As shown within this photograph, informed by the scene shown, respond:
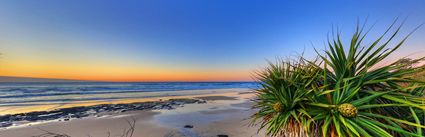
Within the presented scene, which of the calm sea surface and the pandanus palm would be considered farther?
the calm sea surface

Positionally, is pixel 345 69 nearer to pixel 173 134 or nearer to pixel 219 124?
pixel 173 134

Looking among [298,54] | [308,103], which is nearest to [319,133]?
[308,103]

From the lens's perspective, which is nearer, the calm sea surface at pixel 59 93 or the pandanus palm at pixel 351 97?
the pandanus palm at pixel 351 97

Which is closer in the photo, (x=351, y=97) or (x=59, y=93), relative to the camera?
(x=351, y=97)

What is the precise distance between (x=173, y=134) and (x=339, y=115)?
22.1 feet

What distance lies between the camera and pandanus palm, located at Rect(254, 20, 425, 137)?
1.76 meters

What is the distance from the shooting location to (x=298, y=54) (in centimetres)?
291

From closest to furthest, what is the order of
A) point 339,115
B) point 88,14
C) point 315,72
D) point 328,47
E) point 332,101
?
point 339,115 < point 332,101 < point 328,47 < point 315,72 < point 88,14

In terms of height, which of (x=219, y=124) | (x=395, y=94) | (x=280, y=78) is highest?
(x=280, y=78)

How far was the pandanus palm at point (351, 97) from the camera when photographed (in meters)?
1.76

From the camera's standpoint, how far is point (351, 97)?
6.20ft

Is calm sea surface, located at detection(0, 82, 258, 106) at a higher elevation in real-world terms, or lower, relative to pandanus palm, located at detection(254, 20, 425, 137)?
lower

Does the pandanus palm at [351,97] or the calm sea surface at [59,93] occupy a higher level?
the pandanus palm at [351,97]

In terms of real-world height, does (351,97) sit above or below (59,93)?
above
